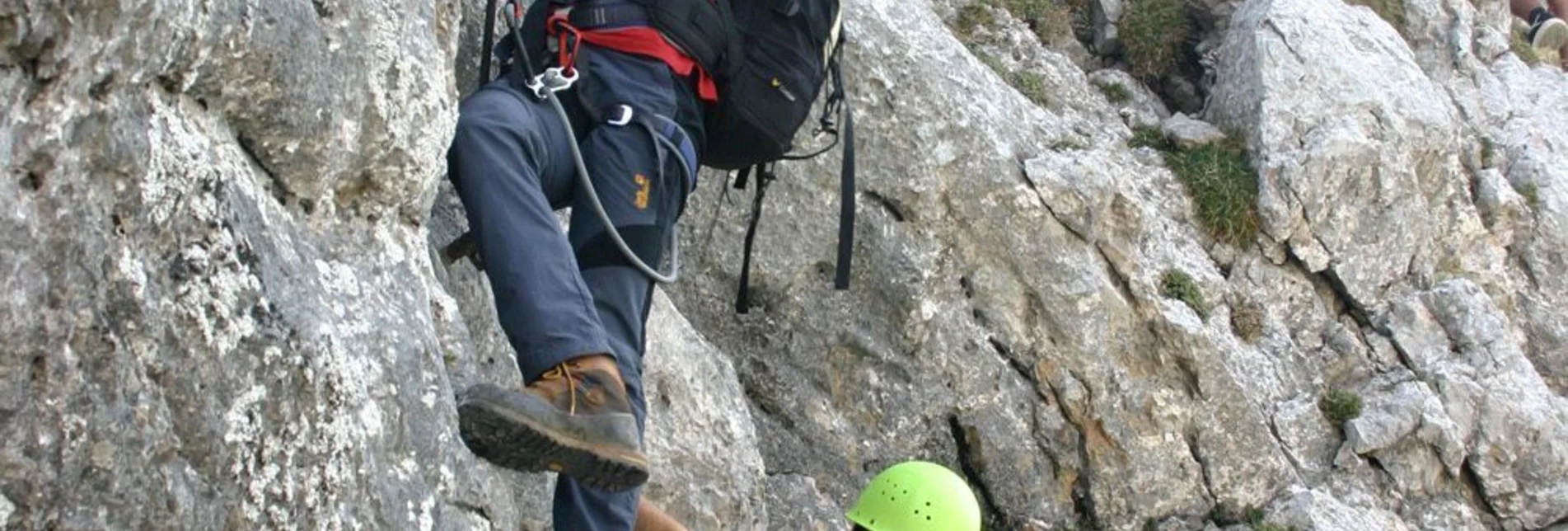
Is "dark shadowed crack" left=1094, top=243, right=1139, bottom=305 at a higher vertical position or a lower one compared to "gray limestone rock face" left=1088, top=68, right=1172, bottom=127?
higher

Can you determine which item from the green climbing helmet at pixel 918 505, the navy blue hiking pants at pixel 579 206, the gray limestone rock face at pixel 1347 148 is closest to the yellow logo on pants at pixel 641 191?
the navy blue hiking pants at pixel 579 206

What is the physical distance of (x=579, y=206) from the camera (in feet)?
22.0

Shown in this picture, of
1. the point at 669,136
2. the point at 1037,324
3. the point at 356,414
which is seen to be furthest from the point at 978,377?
the point at 356,414

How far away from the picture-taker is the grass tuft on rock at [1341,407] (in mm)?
12891

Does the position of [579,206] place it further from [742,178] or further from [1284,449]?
[1284,449]

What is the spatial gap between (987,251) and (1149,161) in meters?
3.01

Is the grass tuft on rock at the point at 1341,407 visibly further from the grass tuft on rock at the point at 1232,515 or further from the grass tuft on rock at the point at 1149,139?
the grass tuft on rock at the point at 1149,139

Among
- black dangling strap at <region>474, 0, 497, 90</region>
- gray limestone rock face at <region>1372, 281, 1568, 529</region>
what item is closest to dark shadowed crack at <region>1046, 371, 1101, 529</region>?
gray limestone rock face at <region>1372, 281, 1568, 529</region>

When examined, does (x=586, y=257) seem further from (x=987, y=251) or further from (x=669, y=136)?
(x=987, y=251)

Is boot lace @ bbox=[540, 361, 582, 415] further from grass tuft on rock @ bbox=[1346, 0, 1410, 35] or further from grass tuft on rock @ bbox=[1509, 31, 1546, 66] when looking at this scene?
grass tuft on rock @ bbox=[1509, 31, 1546, 66]

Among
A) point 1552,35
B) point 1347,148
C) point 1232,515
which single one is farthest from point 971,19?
point 1552,35

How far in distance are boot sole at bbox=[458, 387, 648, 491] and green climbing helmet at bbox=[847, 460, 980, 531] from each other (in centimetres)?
264

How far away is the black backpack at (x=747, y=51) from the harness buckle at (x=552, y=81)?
0.21m

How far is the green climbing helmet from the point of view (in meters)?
8.22
